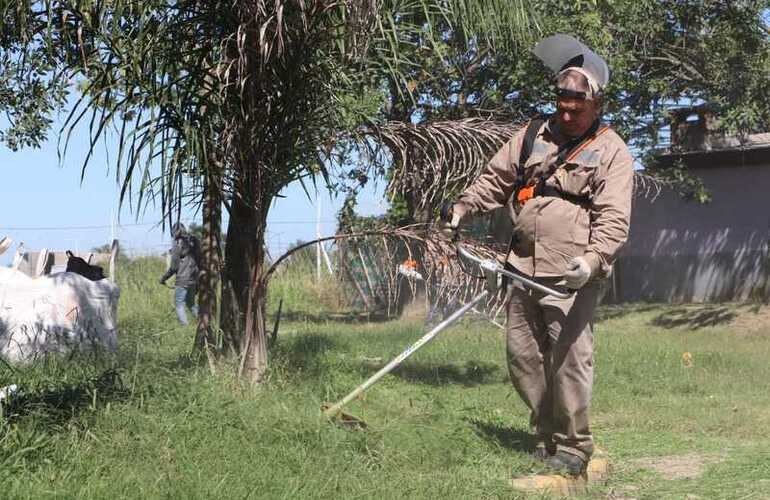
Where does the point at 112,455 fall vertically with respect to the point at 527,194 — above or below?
below

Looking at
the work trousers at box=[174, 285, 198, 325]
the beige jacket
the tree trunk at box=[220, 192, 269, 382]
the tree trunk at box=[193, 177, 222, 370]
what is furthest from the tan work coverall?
the work trousers at box=[174, 285, 198, 325]

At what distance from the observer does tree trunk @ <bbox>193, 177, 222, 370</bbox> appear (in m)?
6.84

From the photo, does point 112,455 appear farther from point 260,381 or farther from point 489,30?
point 489,30

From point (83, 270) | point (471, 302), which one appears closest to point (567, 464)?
point (471, 302)

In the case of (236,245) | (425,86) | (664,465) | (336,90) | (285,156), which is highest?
(425,86)

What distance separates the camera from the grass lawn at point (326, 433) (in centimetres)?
427

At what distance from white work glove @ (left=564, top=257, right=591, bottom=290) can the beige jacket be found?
80mm

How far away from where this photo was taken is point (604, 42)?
14.3 m

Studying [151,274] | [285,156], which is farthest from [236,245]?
[151,274]

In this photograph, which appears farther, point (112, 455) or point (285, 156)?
point (285, 156)

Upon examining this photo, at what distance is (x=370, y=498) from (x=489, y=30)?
10.0 ft

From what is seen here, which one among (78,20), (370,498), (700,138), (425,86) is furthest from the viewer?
(700,138)

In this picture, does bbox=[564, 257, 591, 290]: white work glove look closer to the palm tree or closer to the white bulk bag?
the palm tree

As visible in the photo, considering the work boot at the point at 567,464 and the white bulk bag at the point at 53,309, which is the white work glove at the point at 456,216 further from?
the white bulk bag at the point at 53,309
